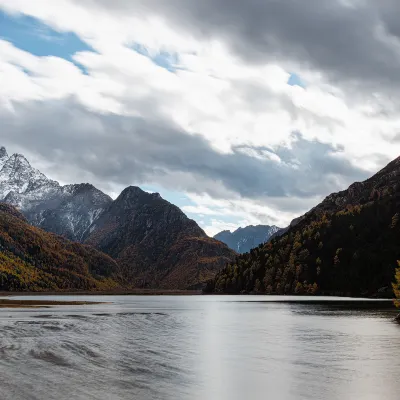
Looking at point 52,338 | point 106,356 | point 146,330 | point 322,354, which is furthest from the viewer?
point 146,330

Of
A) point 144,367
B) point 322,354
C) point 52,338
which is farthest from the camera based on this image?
point 52,338

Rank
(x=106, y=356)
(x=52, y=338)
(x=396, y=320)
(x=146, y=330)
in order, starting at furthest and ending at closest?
(x=396, y=320) < (x=146, y=330) < (x=52, y=338) < (x=106, y=356)

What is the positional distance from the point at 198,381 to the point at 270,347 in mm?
30872

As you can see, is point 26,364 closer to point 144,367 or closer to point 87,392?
point 144,367

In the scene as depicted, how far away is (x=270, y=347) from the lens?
Answer: 7969 centimetres

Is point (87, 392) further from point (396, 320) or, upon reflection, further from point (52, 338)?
point (396, 320)

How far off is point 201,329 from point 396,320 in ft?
156

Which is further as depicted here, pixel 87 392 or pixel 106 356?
pixel 106 356

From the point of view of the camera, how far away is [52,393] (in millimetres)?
42875

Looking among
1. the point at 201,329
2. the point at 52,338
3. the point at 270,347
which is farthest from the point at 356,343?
the point at 52,338

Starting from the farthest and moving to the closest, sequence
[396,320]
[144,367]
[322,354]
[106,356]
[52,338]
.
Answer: [396,320]
[52,338]
[322,354]
[106,356]
[144,367]

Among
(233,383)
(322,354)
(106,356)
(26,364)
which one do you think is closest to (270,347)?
(322,354)

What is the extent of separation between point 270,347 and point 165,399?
40586 mm

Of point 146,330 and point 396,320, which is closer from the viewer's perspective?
point 146,330
